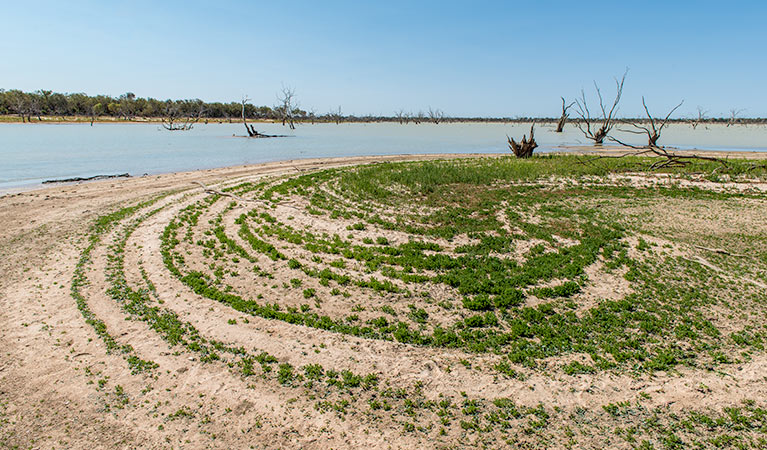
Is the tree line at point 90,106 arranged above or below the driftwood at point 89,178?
above

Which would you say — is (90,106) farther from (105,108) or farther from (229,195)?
(229,195)

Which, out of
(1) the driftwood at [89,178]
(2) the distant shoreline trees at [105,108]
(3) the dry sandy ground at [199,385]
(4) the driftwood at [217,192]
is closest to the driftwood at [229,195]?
(4) the driftwood at [217,192]

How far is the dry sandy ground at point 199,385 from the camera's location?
417 centimetres

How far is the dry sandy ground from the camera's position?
417 centimetres

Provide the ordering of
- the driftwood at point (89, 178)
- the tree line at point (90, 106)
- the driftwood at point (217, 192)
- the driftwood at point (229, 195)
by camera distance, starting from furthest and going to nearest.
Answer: the tree line at point (90, 106) → the driftwood at point (89, 178) → the driftwood at point (217, 192) → the driftwood at point (229, 195)

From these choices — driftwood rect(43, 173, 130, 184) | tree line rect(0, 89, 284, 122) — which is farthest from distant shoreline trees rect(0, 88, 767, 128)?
driftwood rect(43, 173, 130, 184)

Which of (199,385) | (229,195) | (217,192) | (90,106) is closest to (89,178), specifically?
(217,192)

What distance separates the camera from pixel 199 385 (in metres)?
4.88

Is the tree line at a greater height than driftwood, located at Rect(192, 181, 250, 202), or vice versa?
Answer: the tree line

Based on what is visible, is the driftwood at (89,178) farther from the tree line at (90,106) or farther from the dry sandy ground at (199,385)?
the tree line at (90,106)

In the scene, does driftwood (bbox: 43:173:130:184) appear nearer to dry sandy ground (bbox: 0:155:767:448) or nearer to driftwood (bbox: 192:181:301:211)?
driftwood (bbox: 192:181:301:211)

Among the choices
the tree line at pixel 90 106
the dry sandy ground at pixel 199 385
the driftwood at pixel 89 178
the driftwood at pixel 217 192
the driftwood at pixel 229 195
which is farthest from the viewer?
the tree line at pixel 90 106

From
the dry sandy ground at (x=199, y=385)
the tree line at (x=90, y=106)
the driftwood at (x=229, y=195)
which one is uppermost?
the tree line at (x=90, y=106)

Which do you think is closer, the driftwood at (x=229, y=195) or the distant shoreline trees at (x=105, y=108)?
the driftwood at (x=229, y=195)
